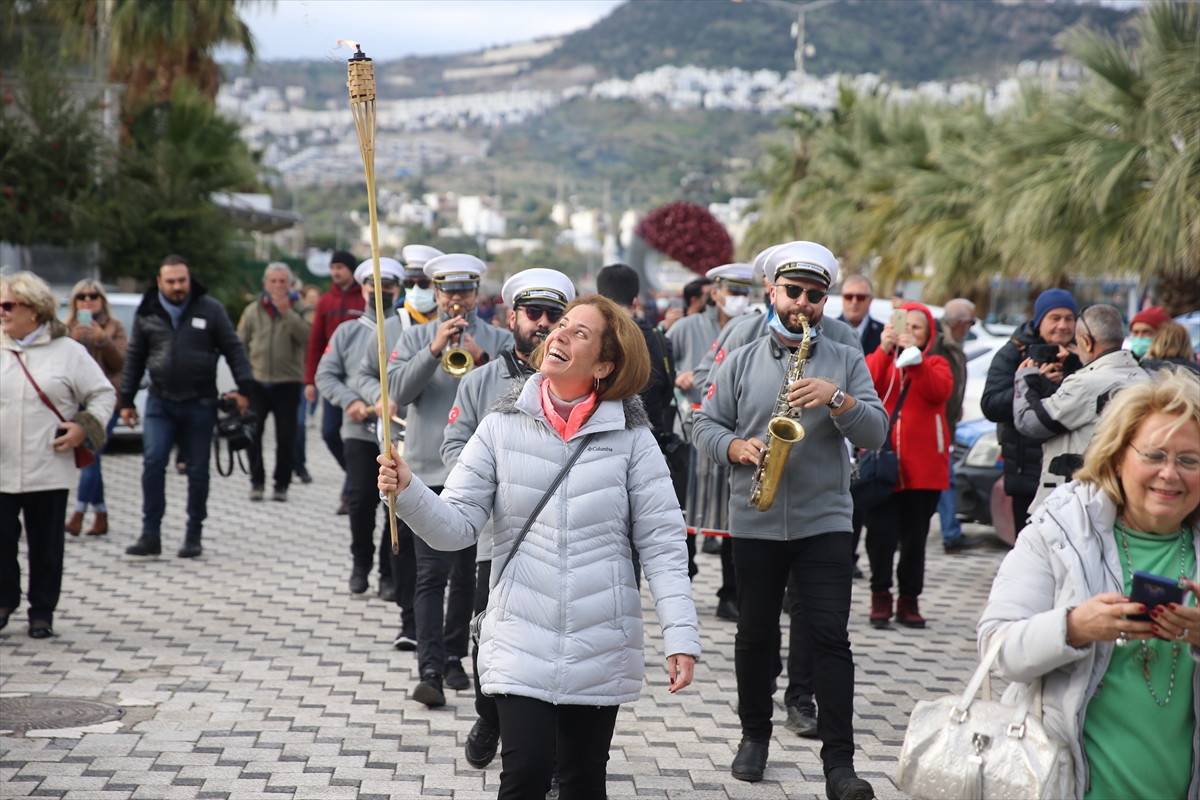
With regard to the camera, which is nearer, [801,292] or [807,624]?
[807,624]

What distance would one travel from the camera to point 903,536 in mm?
8078

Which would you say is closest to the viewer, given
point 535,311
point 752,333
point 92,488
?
point 535,311

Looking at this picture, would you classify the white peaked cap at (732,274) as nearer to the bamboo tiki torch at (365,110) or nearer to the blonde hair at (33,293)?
the blonde hair at (33,293)

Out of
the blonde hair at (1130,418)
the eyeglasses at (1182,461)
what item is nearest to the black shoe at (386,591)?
the blonde hair at (1130,418)

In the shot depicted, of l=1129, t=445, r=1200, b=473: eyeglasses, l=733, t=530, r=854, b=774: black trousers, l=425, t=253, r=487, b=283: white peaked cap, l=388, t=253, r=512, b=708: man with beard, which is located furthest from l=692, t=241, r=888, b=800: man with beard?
l=1129, t=445, r=1200, b=473: eyeglasses

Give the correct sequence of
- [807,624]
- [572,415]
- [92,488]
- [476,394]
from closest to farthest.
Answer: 1. [572,415]
2. [807,624]
3. [476,394]
4. [92,488]

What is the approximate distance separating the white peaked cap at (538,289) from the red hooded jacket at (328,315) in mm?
5677

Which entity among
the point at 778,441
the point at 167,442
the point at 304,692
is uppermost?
the point at 778,441

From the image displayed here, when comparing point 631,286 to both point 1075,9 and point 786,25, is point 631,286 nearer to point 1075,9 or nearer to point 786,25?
point 786,25

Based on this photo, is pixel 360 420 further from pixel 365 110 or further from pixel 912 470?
pixel 365 110

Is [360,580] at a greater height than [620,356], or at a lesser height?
lesser

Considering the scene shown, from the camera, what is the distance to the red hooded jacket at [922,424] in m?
7.83

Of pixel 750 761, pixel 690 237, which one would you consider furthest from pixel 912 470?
pixel 690 237

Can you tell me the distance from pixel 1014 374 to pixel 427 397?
10.6 feet
